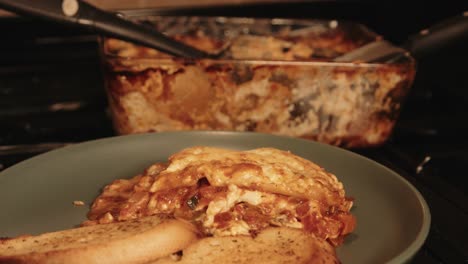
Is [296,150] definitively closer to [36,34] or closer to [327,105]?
[327,105]

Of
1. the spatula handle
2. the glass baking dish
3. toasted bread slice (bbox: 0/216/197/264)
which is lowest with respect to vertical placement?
toasted bread slice (bbox: 0/216/197/264)

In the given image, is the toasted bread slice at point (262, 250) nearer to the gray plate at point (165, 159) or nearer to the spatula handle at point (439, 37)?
the gray plate at point (165, 159)

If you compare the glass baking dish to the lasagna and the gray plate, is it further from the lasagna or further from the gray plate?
the lasagna

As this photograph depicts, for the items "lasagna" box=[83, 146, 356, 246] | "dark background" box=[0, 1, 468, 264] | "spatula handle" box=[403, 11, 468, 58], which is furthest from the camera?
"spatula handle" box=[403, 11, 468, 58]

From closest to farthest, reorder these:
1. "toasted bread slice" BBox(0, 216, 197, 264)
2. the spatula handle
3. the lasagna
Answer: "toasted bread slice" BBox(0, 216, 197, 264) < the lasagna < the spatula handle

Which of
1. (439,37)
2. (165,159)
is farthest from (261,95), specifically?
(439,37)

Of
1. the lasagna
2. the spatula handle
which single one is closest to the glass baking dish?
the spatula handle
